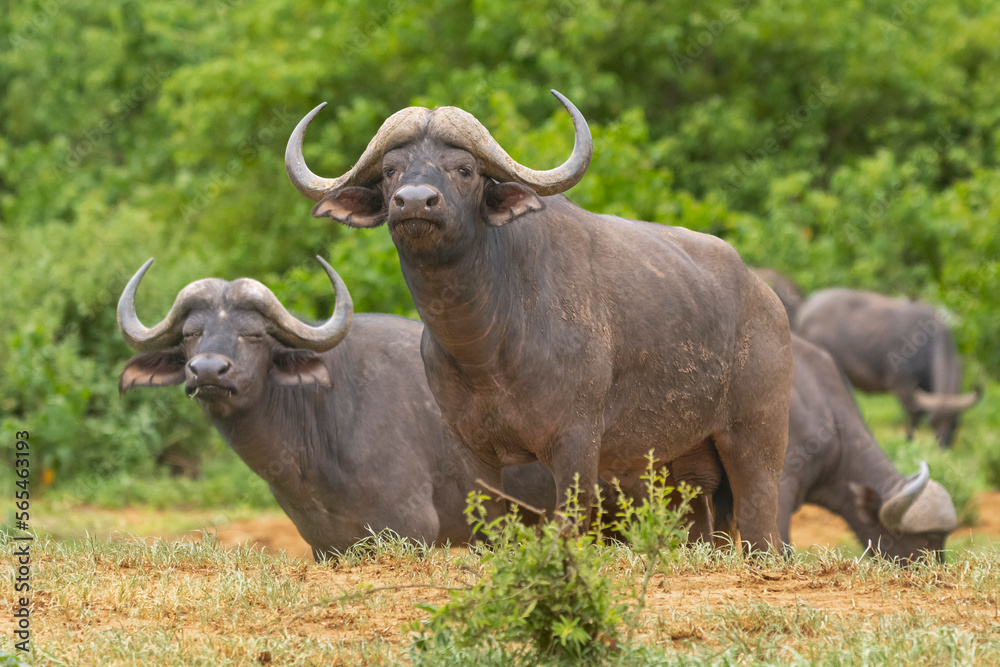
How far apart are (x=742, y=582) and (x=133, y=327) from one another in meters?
4.21

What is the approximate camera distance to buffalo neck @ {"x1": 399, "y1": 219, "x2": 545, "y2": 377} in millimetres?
4844

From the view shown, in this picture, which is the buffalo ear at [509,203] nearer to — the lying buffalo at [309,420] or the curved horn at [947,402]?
the lying buffalo at [309,420]

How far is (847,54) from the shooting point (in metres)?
21.5

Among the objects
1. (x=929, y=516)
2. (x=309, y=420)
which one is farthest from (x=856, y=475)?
(x=309, y=420)

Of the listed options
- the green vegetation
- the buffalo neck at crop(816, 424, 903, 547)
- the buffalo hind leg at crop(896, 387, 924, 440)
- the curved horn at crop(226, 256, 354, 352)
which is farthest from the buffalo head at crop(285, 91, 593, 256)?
the buffalo hind leg at crop(896, 387, 924, 440)

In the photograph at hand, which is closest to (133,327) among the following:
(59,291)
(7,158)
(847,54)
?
(59,291)

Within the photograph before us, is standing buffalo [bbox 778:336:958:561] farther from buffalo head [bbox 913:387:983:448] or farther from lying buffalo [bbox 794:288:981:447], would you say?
lying buffalo [bbox 794:288:981:447]

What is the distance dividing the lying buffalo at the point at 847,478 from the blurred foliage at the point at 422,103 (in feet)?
9.61

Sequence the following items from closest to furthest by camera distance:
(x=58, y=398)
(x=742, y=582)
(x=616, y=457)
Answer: (x=742, y=582) → (x=616, y=457) → (x=58, y=398)

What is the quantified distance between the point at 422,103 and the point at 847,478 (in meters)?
7.62

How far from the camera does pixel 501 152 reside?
4883 millimetres

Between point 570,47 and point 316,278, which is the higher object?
point 570,47

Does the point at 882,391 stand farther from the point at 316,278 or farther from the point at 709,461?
the point at 709,461

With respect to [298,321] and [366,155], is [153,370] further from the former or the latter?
[366,155]
